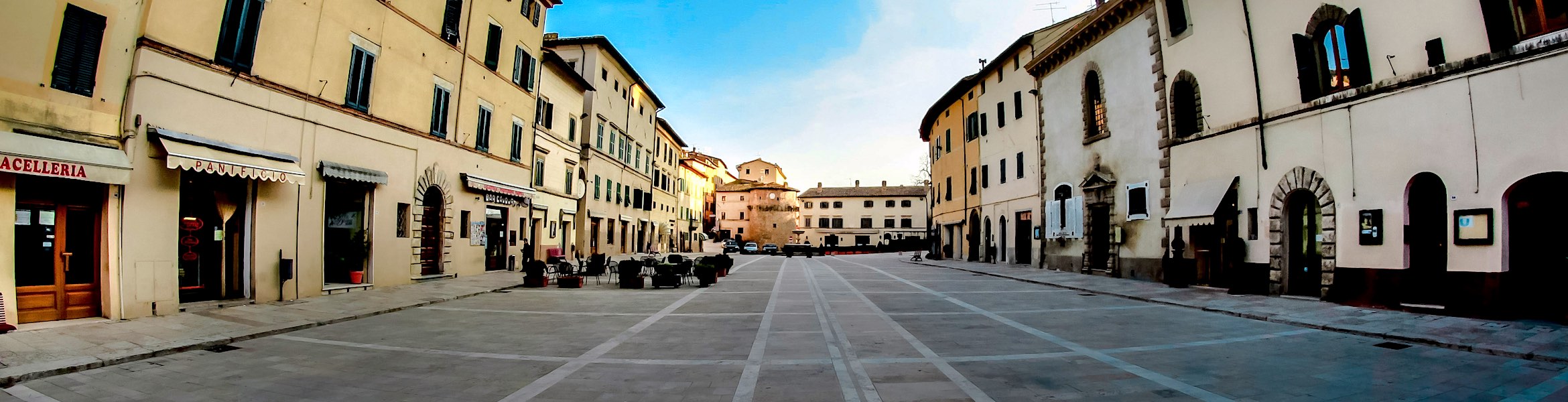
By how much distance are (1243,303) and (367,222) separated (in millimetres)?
20066

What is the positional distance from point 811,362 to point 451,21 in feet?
54.9

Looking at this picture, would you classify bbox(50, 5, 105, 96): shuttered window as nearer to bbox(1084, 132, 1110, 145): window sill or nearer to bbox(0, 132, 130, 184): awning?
bbox(0, 132, 130, 184): awning

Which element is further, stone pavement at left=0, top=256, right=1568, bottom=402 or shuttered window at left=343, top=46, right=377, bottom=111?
shuttered window at left=343, top=46, right=377, bottom=111

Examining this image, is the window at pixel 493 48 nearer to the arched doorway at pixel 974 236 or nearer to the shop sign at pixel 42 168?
the shop sign at pixel 42 168

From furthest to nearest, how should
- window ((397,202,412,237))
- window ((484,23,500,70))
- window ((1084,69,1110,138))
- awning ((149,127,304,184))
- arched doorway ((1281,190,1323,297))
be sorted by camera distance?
window ((1084,69,1110,138))
window ((484,23,500,70))
window ((397,202,412,237))
arched doorway ((1281,190,1323,297))
awning ((149,127,304,184))

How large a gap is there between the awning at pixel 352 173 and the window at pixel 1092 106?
879 inches

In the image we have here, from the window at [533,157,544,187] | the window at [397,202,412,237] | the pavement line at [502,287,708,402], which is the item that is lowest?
the pavement line at [502,287,708,402]

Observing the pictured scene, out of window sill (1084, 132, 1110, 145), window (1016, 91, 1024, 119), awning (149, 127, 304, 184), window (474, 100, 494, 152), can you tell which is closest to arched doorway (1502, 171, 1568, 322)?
window sill (1084, 132, 1110, 145)

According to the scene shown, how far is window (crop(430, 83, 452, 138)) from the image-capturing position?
1788 centimetres

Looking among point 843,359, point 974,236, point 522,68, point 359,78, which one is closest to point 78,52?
point 359,78

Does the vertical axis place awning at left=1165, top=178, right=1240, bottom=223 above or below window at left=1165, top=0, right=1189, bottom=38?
below

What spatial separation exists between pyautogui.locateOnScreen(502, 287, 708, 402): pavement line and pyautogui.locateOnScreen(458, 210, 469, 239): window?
11.5 metres

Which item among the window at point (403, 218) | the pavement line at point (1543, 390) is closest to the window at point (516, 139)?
the window at point (403, 218)

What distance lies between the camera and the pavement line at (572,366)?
558cm
